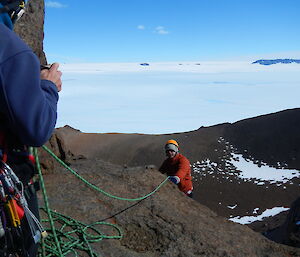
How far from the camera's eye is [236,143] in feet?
92.7

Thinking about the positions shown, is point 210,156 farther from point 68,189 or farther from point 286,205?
point 68,189

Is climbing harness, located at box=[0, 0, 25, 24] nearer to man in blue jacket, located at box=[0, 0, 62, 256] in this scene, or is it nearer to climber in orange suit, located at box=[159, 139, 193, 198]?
man in blue jacket, located at box=[0, 0, 62, 256]

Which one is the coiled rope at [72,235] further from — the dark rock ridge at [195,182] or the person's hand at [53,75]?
→ the person's hand at [53,75]

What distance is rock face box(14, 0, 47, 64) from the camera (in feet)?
22.9

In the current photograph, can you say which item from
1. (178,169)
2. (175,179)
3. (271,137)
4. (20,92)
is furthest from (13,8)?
(271,137)

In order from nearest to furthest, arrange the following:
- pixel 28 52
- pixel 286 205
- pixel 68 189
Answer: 1. pixel 28 52
2. pixel 68 189
3. pixel 286 205

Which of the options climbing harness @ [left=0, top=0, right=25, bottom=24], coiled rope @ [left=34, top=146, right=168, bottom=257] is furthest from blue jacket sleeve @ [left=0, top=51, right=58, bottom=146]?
coiled rope @ [left=34, top=146, right=168, bottom=257]

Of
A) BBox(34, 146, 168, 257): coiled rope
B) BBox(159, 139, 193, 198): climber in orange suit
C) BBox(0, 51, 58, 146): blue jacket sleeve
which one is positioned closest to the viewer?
BBox(0, 51, 58, 146): blue jacket sleeve

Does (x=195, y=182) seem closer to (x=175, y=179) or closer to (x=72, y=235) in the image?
(x=175, y=179)

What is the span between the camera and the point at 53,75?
7.62ft

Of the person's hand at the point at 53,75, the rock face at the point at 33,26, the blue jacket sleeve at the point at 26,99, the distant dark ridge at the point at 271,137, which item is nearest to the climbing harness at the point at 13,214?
the blue jacket sleeve at the point at 26,99

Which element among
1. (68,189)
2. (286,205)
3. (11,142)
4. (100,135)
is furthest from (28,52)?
(100,135)

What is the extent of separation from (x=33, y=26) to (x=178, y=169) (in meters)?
4.16

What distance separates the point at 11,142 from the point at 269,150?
26.2 meters
